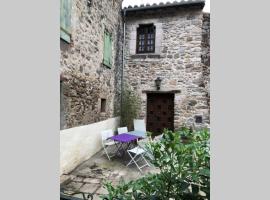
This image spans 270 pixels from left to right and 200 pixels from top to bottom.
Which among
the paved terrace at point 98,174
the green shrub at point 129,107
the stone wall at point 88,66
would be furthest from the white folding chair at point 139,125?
the paved terrace at point 98,174

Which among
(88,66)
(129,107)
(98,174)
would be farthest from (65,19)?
(129,107)

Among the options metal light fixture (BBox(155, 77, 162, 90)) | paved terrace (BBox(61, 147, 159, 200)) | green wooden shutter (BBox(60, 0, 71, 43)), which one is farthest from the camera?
metal light fixture (BBox(155, 77, 162, 90))

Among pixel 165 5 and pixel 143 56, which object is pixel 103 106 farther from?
pixel 165 5

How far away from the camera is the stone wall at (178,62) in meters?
6.54

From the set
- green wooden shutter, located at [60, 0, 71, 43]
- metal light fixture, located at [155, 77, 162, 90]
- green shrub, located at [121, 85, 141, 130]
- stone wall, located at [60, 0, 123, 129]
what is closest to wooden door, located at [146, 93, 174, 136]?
metal light fixture, located at [155, 77, 162, 90]

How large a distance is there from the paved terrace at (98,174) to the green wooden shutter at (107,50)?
2656 mm

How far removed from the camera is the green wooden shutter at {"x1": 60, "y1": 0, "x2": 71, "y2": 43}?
3599 millimetres

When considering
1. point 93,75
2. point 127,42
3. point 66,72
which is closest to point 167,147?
point 66,72

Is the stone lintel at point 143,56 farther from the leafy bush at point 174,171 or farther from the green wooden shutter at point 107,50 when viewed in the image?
the leafy bush at point 174,171

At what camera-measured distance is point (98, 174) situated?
3973mm

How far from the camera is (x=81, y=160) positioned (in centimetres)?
459

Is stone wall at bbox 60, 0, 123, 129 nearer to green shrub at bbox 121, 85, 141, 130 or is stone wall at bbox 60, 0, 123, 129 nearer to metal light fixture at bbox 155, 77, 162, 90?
green shrub at bbox 121, 85, 141, 130

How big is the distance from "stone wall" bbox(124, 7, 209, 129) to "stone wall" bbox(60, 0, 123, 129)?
39.0 inches

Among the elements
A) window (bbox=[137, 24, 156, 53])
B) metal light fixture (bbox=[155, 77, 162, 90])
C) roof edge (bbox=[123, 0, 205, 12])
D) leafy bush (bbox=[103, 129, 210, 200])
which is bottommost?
leafy bush (bbox=[103, 129, 210, 200])
